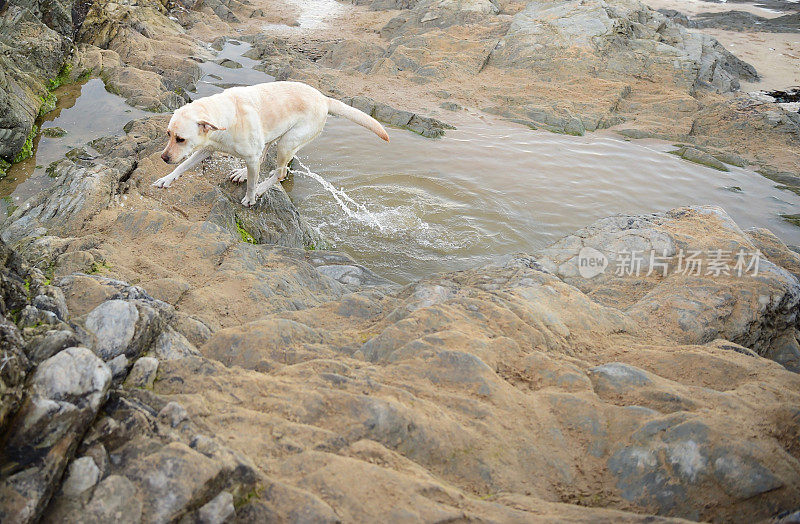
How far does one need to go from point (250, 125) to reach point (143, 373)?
10.3 feet

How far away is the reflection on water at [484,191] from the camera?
21.8 ft

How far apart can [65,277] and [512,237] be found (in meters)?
5.52

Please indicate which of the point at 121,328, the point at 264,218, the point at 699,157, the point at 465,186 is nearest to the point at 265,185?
the point at 264,218

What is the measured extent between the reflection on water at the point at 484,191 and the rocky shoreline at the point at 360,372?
90 cm

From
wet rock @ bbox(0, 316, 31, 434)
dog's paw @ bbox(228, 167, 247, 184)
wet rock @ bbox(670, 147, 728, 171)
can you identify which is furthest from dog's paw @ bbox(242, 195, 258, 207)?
wet rock @ bbox(670, 147, 728, 171)

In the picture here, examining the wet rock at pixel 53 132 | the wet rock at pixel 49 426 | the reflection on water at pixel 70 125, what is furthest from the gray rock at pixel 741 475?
the wet rock at pixel 53 132

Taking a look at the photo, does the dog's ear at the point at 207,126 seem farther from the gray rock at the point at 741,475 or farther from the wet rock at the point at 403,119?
the wet rock at the point at 403,119

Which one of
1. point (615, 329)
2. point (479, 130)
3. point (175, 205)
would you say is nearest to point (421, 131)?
point (479, 130)

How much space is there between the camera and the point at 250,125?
15.7ft

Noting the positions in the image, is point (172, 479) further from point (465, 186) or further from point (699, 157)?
point (699, 157)

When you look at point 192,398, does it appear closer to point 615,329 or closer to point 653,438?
point 653,438

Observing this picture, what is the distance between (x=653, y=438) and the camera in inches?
91.8

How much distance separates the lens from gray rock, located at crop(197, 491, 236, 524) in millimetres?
1689

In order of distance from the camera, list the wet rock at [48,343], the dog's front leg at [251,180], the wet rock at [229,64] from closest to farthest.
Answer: the wet rock at [48,343] < the dog's front leg at [251,180] < the wet rock at [229,64]
